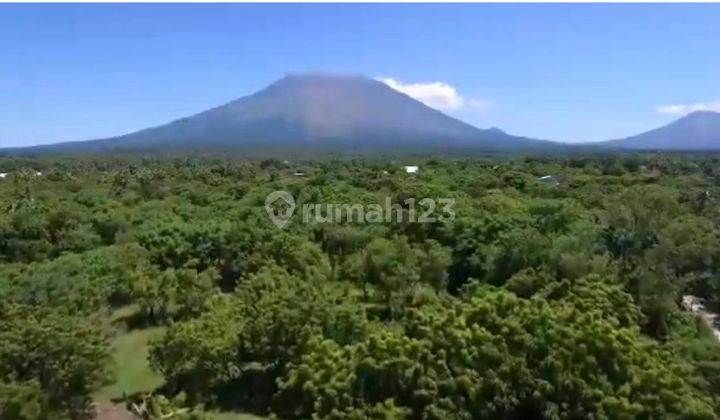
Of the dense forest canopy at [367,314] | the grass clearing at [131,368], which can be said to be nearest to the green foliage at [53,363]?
the dense forest canopy at [367,314]

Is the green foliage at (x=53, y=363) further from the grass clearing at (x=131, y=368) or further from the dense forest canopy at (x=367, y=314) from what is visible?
the grass clearing at (x=131, y=368)

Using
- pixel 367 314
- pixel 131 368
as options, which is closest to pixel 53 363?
pixel 131 368

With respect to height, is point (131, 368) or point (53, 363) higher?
point (53, 363)

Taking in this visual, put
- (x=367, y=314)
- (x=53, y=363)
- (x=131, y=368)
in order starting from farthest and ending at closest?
1. (x=367, y=314)
2. (x=131, y=368)
3. (x=53, y=363)

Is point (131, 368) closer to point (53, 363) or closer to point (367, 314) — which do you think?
point (53, 363)

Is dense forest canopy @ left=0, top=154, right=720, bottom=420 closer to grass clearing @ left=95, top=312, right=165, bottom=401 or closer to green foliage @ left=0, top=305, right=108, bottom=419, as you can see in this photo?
green foliage @ left=0, top=305, right=108, bottom=419

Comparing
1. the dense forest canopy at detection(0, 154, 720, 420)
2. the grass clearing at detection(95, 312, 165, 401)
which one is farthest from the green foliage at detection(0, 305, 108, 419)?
the grass clearing at detection(95, 312, 165, 401)

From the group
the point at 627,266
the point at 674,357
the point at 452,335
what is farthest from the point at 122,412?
the point at 627,266

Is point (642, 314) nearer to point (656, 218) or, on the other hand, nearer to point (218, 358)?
point (656, 218)

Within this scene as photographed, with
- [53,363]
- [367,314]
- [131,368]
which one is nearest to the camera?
[53,363]
